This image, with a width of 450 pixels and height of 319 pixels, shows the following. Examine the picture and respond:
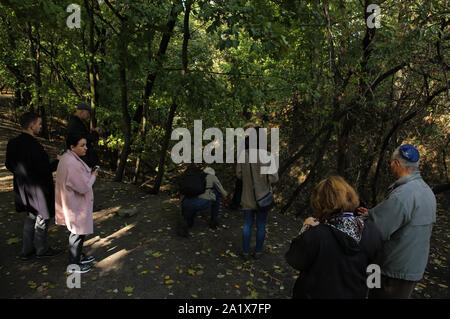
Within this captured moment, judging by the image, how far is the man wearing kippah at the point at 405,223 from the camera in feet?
7.80

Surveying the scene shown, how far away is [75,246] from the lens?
356 centimetres

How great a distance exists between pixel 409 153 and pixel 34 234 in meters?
4.66

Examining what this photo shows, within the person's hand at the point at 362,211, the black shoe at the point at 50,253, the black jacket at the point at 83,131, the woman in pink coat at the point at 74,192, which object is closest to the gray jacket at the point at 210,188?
the woman in pink coat at the point at 74,192

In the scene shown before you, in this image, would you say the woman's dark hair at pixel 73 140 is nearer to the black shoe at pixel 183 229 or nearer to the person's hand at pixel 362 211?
the black shoe at pixel 183 229

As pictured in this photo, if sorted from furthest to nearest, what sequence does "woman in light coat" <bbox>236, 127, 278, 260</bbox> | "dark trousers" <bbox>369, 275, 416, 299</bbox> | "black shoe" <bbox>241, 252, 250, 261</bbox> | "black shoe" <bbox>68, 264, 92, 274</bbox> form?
"black shoe" <bbox>241, 252, 250, 261</bbox> → "woman in light coat" <bbox>236, 127, 278, 260</bbox> → "black shoe" <bbox>68, 264, 92, 274</bbox> → "dark trousers" <bbox>369, 275, 416, 299</bbox>

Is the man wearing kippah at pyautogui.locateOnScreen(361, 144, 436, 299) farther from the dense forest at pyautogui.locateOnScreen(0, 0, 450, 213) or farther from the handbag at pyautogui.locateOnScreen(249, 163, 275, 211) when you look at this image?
the dense forest at pyautogui.locateOnScreen(0, 0, 450, 213)

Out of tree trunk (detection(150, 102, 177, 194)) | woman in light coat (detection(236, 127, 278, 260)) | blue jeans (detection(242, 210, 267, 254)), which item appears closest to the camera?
woman in light coat (detection(236, 127, 278, 260))

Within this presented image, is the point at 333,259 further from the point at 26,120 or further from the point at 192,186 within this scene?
the point at 26,120

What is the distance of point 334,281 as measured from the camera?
1.91 meters

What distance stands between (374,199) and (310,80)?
425 cm

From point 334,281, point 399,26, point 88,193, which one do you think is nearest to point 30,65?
point 88,193

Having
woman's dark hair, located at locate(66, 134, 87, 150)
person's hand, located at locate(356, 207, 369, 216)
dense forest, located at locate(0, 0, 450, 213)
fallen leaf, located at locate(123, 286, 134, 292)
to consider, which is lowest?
fallen leaf, located at locate(123, 286, 134, 292)

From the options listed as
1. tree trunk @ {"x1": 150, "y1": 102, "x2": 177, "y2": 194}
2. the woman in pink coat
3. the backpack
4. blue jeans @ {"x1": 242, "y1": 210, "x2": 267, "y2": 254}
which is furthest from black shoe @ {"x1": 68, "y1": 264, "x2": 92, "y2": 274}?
tree trunk @ {"x1": 150, "y1": 102, "x2": 177, "y2": 194}

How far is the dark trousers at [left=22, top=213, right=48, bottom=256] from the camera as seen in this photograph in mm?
3740
